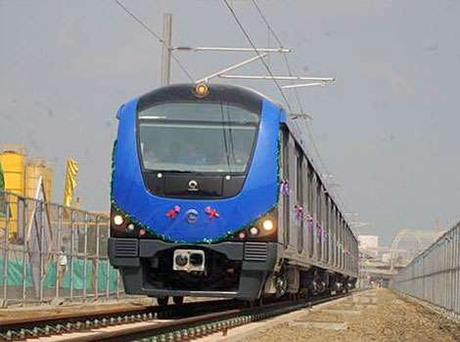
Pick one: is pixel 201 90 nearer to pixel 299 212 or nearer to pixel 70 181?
pixel 299 212

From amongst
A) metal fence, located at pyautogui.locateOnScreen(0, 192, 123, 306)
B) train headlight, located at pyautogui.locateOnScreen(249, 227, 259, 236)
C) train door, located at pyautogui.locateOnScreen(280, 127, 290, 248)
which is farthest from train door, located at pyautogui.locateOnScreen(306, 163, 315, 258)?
train headlight, located at pyautogui.locateOnScreen(249, 227, 259, 236)

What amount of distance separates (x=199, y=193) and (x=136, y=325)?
2.52 m

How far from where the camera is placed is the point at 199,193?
16.5 metres

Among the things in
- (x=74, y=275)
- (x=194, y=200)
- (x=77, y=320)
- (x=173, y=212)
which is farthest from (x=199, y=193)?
(x=74, y=275)

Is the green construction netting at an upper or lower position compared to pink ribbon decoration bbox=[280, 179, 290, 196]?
lower

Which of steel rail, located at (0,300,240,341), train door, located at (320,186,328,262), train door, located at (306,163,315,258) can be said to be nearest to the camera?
steel rail, located at (0,300,240,341)

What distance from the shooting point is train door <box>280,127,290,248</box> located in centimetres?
1769

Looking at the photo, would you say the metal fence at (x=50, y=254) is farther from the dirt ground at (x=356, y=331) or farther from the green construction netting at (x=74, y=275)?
the dirt ground at (x=356, y=331)

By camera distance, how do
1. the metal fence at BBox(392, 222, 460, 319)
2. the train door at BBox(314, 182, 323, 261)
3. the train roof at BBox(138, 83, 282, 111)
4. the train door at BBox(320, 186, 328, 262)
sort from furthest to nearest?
1. the train door at BBox(320, 186, 328, 262)
2. the metal fence at BBox(392, 222, 460, 319)
3. the train door at BBox(314, 182, 323, 261)
4. the train roof at BBox(138, 83, 282, 111)

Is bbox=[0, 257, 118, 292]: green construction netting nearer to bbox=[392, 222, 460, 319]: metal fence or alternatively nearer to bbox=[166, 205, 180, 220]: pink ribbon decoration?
bbox=[166, 205, 180, 220]: pink ribbon decoration

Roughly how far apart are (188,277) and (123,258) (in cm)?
129

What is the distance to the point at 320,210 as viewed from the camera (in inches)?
1138

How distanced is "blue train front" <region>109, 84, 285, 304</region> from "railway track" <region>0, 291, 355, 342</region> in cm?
76

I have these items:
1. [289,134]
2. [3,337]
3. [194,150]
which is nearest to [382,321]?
[289,134]
